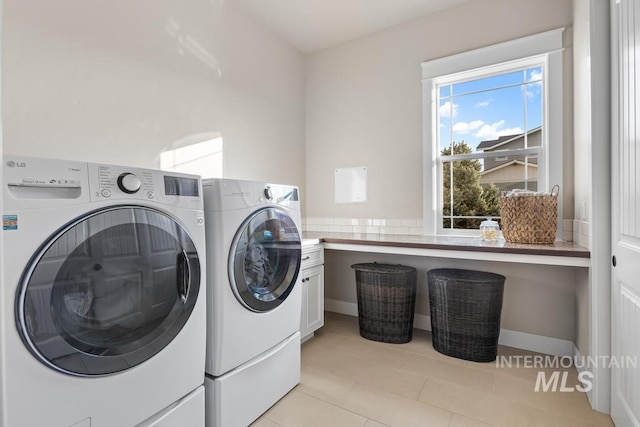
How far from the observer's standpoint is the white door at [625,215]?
123cm

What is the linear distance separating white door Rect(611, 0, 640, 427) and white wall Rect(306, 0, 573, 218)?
1121mm

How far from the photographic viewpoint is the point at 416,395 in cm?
177

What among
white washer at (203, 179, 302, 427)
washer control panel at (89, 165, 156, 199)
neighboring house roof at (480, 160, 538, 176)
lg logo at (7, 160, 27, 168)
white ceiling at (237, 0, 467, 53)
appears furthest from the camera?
white ceiling at (237, 0, 467, 53)

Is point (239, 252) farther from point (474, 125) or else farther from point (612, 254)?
point (474, 125)

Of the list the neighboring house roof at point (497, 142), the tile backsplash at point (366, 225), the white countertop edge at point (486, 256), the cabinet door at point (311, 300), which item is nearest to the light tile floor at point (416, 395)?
the cabinet door at point (311, 300)

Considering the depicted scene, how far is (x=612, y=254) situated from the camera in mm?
1519

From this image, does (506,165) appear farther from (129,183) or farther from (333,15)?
(129,183)

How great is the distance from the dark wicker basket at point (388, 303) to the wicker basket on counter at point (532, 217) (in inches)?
30.7

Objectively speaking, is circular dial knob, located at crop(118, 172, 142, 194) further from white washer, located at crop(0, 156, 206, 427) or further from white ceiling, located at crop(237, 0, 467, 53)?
white ceiling, located at crop(237, 0, 467, 53)

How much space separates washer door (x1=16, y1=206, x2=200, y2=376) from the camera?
881 mm

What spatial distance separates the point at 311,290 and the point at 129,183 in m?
1.61

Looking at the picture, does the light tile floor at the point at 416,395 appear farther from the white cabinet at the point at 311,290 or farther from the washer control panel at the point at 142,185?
the washer control panel at the point at 142,185

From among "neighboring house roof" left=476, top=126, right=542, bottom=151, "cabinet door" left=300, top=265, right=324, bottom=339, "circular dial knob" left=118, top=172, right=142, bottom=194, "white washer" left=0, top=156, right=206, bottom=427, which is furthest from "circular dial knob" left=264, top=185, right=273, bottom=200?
"neighboring house roof" left=476, top=126, right=542, bottom=151

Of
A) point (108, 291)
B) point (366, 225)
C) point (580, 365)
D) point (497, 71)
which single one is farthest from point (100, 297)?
point (497, 71)
